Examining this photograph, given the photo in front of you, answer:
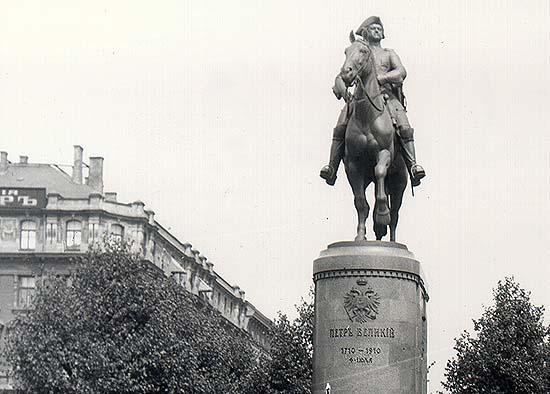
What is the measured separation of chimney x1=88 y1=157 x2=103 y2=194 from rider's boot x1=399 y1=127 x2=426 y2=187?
247 ft

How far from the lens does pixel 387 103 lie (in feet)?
73.2

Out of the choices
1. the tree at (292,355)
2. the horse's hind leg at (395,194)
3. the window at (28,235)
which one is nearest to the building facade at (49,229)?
the window at (28,235)

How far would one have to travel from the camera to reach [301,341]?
64.9 meters

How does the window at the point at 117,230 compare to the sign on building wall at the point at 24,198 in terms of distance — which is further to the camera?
the window at the point at 117,230

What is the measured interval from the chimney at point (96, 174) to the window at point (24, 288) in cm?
923

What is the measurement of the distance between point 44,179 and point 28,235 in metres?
6.88

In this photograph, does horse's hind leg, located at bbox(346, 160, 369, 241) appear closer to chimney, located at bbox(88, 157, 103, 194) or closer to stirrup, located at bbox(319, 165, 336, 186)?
stirrup, located at bbox(319, 165, 336, 186)

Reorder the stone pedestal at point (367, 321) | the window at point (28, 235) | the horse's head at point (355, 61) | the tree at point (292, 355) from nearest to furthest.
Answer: the stone pedestal at point (367, 321)
the horse's head at point (355, 61)
the tree at point (292, 355)
the window at point (28, 235)

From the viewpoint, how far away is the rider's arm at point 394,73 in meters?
22.1

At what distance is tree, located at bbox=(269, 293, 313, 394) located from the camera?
6244 centimetres

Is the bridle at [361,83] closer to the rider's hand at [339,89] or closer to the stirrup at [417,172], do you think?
the rider's hand at [339,89]

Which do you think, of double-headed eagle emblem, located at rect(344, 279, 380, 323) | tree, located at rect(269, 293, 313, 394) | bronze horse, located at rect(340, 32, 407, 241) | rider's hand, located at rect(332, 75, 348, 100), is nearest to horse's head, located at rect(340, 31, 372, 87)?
bronze horse, located at rect(340, 32, 407, 241)

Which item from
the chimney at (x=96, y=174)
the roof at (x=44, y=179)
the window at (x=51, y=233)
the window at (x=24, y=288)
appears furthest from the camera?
the chimney at (x=96, y=174)

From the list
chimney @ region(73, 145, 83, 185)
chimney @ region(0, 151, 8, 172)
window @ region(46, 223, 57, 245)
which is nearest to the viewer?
window @ region(46, 223, 57, 245)
